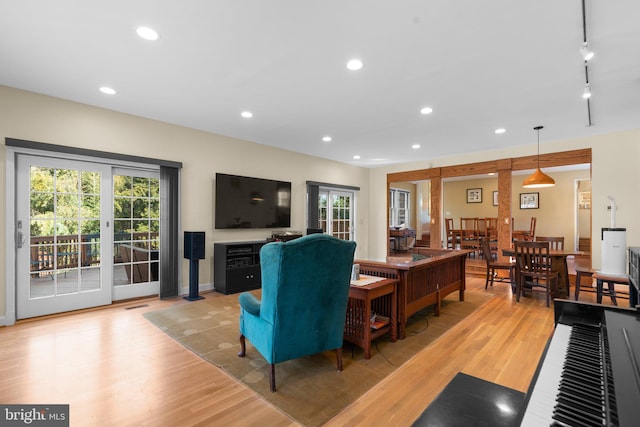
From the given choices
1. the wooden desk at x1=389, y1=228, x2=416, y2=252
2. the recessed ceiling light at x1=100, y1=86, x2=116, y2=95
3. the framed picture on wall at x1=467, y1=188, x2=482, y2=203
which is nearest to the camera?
the recessed ceiling light at x1=100, y1=86, x2=116, y2=95

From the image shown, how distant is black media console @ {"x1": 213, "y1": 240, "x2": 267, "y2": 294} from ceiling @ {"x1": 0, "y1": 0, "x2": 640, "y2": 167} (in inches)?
78.7

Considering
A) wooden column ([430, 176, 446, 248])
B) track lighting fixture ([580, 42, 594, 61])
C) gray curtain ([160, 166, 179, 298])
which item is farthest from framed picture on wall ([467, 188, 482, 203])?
gray curtain ([160, 166, 179, 298])

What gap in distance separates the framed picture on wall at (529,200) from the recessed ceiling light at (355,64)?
9.23 m

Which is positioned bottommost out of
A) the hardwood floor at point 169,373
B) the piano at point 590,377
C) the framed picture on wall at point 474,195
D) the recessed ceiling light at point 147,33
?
the hardwood floor at point 169,373

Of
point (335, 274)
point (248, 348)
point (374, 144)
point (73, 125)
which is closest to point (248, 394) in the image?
point (248, 348)

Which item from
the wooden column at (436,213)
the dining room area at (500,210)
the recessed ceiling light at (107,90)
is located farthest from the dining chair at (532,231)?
the recessed ceiling light at (107,90)

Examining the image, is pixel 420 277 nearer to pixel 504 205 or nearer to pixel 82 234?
pixel 504 205

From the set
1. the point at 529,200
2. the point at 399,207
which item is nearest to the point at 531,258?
the point at 529,200

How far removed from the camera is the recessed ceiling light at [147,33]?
2351 mm

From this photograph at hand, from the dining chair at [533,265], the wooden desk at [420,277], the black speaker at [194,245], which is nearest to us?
the wooden desk at [420,277]

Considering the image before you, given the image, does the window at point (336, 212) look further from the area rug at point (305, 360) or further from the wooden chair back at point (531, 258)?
the wooden chair back at point (531, 258)

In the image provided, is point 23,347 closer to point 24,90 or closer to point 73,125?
point 73,125

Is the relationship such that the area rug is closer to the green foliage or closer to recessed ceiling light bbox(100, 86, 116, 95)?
the green foliage

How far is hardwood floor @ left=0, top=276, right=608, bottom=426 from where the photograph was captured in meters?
1.86
